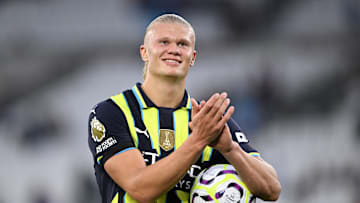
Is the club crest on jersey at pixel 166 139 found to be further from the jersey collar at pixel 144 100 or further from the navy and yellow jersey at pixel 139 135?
the jersey collar at pixel 144 100

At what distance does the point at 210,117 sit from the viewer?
243cm

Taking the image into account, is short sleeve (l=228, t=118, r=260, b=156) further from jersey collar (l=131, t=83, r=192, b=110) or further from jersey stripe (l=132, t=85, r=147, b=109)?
jersey stripe (l=132, t=85, r=147, b=109)

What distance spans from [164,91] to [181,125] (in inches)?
9.4

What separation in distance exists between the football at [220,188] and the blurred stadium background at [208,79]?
12.5ft

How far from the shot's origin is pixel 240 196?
276cm

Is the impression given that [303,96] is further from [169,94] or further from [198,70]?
[169,94]

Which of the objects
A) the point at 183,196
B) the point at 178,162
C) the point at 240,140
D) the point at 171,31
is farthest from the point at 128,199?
the point at 171,31

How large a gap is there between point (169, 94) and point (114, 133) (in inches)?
18.5

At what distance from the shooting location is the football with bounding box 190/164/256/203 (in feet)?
9.00

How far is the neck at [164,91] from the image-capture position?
302cm

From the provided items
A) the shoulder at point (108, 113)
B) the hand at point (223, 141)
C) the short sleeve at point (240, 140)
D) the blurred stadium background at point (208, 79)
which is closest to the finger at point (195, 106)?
the hand at point (223, 141)

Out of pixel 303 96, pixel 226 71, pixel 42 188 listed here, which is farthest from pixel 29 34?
pixel 303 96

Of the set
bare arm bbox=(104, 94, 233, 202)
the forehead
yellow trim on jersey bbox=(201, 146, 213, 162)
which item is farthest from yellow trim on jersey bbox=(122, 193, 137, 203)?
the forehead

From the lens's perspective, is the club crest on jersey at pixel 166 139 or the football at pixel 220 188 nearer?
the football at pixel 220 188
